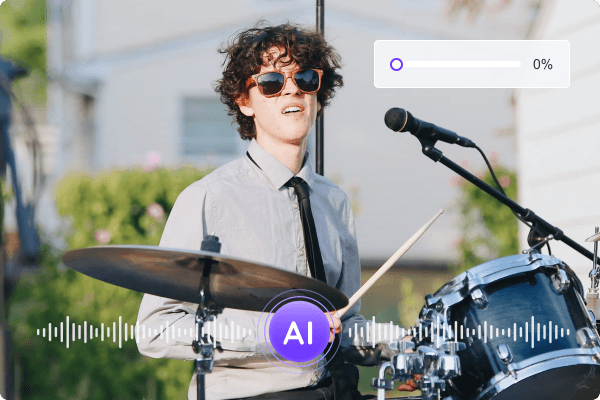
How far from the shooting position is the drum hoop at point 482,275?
1.53 metres

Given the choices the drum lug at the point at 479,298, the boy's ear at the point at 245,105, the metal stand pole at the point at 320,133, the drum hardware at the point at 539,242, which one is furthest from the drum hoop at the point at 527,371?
the boy's ear at the point at 245,105

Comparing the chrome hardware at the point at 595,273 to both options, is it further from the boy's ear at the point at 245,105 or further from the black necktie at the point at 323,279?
the boy's ear at the point at 245,105

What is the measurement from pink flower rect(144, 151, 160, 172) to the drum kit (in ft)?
5.58

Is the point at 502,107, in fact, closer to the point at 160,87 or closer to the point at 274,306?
the point at 274,306

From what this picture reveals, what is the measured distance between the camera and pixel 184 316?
1.44 meters

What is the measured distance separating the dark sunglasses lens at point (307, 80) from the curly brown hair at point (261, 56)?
0.08 ft

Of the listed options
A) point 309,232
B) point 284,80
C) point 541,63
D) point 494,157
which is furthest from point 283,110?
point 494,157

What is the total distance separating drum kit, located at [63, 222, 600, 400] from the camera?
130 centimetres

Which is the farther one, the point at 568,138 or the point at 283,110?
the point at 568,138

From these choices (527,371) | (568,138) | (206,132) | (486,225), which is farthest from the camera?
(206,132)

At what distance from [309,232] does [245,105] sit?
0.39m

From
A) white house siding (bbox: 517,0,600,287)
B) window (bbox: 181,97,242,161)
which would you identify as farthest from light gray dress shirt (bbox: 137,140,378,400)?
window (bbox: 181,97,242,161)

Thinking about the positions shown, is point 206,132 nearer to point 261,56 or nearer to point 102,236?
point 102,236

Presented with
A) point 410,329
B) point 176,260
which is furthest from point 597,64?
point 176,260
